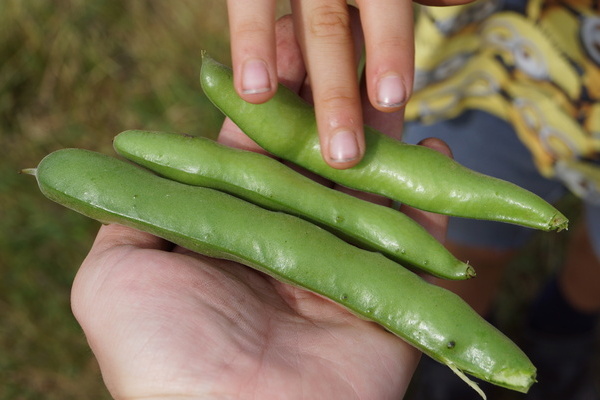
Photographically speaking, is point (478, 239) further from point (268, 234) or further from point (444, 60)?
point (268, 234)

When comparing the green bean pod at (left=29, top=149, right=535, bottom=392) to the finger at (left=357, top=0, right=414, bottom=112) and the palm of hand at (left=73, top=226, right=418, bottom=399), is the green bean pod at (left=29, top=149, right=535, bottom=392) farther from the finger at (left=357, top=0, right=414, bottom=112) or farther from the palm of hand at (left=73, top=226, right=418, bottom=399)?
the finger at (left=357, top=0, right=414, bottom=112)

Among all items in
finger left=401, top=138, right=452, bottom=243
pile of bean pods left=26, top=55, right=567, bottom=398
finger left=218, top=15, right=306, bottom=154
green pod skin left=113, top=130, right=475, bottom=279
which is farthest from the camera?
finger left=218, top=15, right=306, bottom=154

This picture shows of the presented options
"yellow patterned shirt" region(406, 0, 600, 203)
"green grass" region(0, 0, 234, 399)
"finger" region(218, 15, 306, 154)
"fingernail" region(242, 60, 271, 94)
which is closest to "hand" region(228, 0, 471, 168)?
"fingernail" region(242, 60, 271, 94)

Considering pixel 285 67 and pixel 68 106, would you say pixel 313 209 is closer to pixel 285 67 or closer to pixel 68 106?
pixel 285 67

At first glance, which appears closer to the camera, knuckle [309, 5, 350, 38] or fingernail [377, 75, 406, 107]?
fingernail [377, 75, 406, 107]

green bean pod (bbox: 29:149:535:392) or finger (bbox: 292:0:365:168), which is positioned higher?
finger (bbox: 292:0:365:168)

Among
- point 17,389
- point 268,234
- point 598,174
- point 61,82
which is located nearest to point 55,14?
point 61,82

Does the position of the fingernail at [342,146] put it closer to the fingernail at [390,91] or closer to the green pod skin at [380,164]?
the fingernail at [390,91]
